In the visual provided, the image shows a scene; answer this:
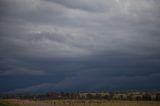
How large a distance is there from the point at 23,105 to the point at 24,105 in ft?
0.81

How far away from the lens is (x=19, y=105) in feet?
248

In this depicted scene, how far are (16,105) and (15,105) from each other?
1.23ft

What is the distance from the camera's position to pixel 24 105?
75438 mm

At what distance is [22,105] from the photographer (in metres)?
75.5

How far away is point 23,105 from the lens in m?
75.5

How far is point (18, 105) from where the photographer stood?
7544cm

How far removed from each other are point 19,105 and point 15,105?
0.91m

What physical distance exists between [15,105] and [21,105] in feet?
4.65

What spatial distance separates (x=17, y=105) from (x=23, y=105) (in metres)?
1.35

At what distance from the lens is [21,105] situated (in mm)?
75312

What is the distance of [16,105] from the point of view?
75250 millimetres

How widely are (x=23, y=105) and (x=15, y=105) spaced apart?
1.83 m

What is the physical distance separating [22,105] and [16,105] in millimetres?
1347
